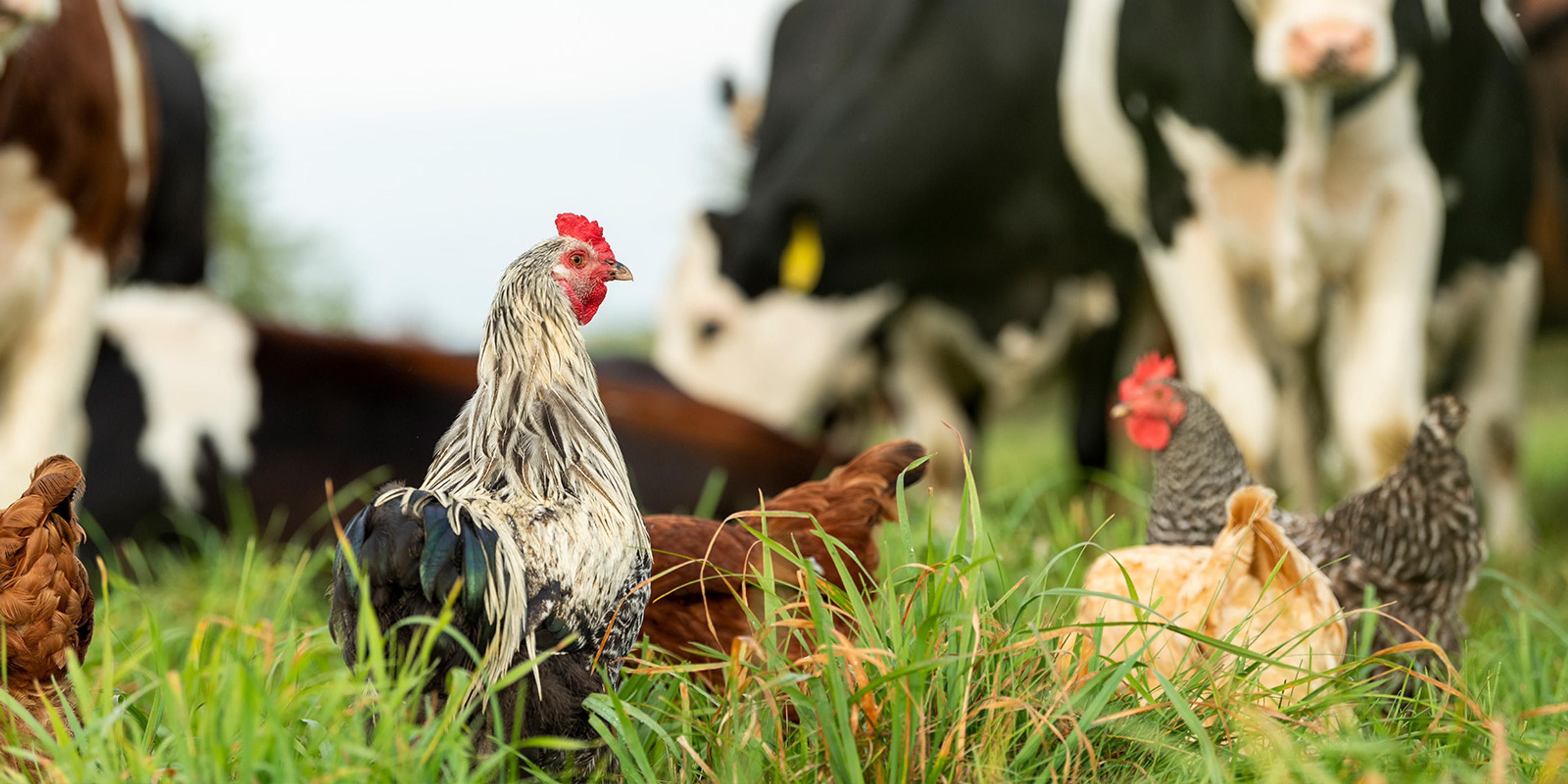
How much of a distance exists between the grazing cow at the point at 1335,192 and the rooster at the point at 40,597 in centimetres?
268

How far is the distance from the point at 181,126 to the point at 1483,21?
16.7 feet

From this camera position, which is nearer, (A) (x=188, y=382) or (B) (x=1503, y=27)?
(B) (x=1503, y=27)

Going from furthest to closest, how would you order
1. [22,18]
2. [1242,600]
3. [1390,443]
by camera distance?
[1390,443], [22,18], [1242,600]

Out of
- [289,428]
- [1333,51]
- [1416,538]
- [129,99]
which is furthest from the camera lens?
[289,428]

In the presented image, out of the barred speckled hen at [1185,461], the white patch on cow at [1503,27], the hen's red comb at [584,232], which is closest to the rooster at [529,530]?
the hen's red comb at [584,232]

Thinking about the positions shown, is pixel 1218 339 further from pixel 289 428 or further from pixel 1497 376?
pixel 289 428

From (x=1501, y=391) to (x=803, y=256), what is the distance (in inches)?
100

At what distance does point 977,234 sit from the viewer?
→ 18.4ft

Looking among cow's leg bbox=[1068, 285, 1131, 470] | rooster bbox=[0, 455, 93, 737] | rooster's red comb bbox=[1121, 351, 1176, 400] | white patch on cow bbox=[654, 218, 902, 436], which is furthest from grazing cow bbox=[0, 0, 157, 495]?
cow's leg bbox=[1068, 285, 1131, 470]

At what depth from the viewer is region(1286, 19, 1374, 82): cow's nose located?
304 cm

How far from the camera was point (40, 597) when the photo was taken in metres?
1.91

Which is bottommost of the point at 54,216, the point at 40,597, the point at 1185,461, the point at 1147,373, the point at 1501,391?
the point at 1501,391

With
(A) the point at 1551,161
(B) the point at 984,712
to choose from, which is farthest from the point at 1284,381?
(B) the point at 984,712

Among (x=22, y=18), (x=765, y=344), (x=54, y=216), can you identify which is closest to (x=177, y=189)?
(x=54, y=216)
